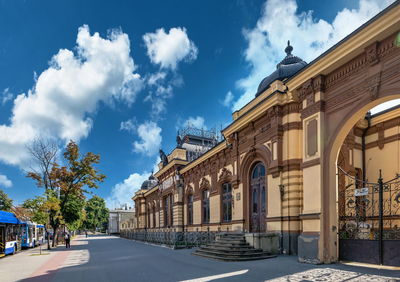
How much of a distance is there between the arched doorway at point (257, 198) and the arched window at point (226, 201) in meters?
3.35

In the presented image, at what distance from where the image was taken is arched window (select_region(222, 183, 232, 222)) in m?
19.2

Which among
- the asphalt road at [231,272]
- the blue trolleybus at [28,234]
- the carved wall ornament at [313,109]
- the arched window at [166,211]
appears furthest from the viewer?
the arched window at [166,211]

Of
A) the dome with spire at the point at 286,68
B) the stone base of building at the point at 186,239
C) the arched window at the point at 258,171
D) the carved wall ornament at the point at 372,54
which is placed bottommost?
the stone base of building at the point at 186,239

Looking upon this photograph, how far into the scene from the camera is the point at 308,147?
11250 millimetres

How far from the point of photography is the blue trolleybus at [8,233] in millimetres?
18312

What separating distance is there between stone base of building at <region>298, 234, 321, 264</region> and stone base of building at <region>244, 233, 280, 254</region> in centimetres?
191

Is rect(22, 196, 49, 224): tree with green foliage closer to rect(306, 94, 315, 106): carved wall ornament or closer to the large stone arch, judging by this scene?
the large stone arch

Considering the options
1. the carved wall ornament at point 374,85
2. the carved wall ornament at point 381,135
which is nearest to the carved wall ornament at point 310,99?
the carved wall ornament at point 374,85

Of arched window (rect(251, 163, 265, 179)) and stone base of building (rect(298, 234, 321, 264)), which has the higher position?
arched window (rect(251, 163, 265, 179))

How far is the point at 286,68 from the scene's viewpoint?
50.0 ft

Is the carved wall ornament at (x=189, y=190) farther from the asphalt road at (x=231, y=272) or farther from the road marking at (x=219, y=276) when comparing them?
the road marking at (x=219, y=276)

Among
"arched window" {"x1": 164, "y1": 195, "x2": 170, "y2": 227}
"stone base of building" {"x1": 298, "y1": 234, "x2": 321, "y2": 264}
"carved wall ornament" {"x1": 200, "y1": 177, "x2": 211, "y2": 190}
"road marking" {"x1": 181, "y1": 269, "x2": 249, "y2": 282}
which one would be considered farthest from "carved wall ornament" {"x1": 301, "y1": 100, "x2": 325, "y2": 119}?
"arched window" {"x1": 164, "y1": 195, "x2": 170, "y2": 227}

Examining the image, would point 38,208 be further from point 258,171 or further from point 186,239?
point 258,171

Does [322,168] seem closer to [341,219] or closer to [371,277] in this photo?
[341,219]
